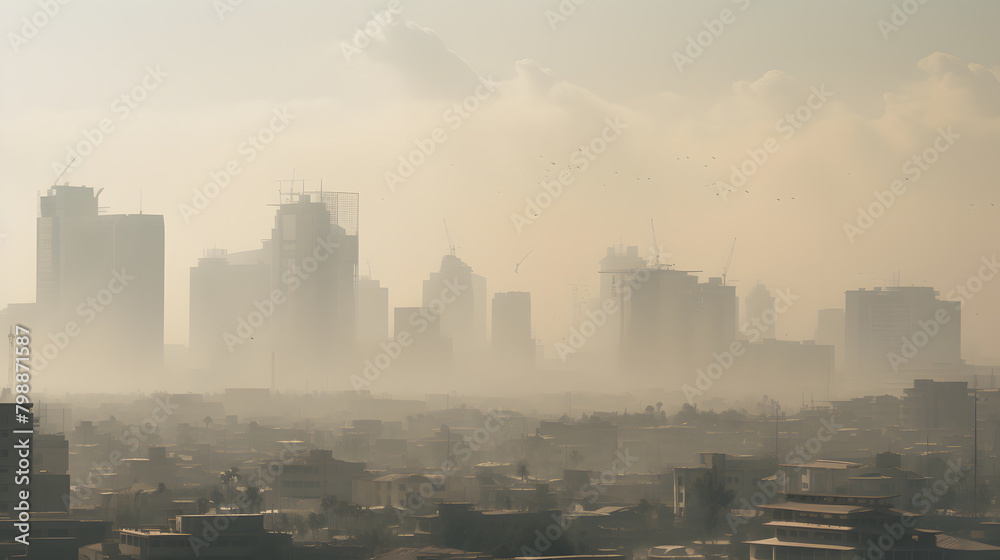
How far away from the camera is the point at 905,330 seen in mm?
91062

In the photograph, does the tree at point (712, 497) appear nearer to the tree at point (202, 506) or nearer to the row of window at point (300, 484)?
the row of window at point (300, 484)

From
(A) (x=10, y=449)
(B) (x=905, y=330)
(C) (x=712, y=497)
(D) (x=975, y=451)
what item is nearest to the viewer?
(A) (x=10, y=449)

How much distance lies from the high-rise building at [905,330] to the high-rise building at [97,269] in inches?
1935

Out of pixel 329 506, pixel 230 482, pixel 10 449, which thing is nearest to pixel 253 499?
pixel 329 506

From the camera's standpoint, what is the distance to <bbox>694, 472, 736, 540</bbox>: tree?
3394 centimetres

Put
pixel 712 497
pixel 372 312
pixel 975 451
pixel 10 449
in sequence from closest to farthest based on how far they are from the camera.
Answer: pixel 10 449 → pixel 712 497 → pixel 975 451 → pixel 372 312

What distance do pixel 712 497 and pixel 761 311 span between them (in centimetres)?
6675

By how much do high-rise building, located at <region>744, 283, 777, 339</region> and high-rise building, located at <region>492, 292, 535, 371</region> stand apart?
52.7 feet

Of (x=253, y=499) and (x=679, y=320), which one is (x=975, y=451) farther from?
(x=679, y=320)

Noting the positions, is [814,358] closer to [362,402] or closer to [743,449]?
[362,402]

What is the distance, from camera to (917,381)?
66438 mm

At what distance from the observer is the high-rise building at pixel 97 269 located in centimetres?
9712

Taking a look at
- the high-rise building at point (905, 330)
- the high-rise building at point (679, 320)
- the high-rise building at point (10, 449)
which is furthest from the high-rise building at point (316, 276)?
the high-rise building at point (10, 449)

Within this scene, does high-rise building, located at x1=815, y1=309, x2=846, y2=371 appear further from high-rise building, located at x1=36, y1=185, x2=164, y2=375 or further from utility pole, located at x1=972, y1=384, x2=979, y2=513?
high-rise building, located at x1=36, y1=185, x2=164, y2=375
